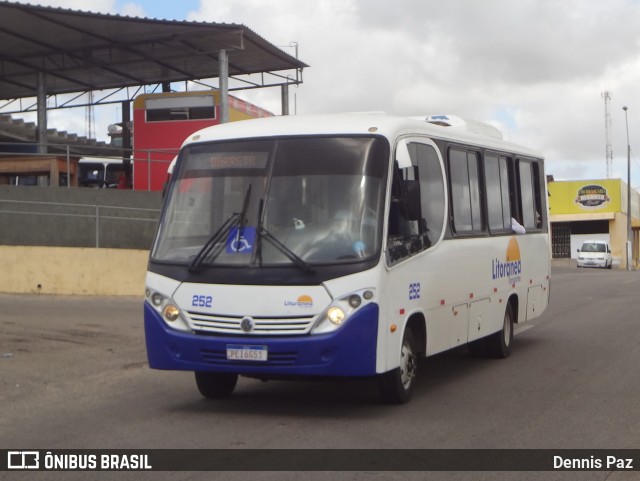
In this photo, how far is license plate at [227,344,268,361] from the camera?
8.88m

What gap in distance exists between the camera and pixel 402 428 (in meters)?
8.63

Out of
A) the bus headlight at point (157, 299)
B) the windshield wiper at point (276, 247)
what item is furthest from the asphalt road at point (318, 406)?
the windshield wiper at point (276, 247)

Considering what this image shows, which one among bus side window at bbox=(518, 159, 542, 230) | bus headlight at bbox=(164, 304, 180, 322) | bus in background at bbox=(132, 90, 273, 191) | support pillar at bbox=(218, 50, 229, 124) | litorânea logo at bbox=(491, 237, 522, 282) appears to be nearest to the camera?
bus headlight at bbox=(164, 304, 180, 322)

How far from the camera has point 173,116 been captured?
32.5 m

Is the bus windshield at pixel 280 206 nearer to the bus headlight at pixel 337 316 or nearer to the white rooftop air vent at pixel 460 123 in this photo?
the bus headlight at pixel 337 316

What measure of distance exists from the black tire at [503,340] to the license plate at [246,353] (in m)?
5.25

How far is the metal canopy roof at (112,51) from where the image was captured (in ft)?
92.1

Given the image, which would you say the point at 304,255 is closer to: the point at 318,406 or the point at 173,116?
the point at 318,406

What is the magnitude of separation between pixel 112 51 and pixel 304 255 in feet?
82.6

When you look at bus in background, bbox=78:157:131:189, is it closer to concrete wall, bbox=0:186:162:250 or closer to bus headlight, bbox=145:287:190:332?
concrete wall, bbox=0:186:162:250

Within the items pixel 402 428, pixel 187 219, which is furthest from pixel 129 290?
pixel 402 428

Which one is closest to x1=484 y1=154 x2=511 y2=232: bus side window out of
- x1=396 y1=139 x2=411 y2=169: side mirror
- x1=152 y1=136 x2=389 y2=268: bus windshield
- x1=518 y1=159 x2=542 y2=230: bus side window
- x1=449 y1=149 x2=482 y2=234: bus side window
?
x1=449 y1=149 x2=482 y2=234: bus side window

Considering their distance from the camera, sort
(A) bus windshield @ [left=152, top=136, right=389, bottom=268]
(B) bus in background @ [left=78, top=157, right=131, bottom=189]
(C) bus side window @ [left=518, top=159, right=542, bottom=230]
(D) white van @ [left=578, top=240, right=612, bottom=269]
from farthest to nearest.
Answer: (D) white van @ [left=578, top=240, right=612, bottom=269]
(B) bus in background @ [left=78, top=157, right=131, bottom=189]
(C) bus side window @ [left=518, top=159, right=542, bottom=230]
(A) bus windshield @ [left=152, top=136, right=389, bottom=268]

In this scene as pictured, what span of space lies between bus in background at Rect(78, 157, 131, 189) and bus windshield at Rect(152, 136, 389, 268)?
21.9m
